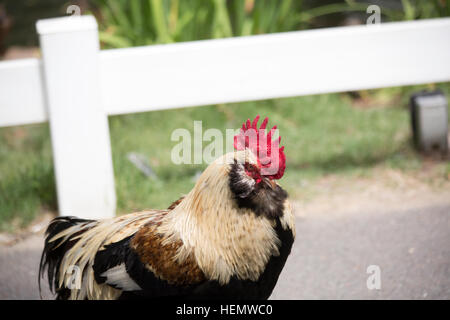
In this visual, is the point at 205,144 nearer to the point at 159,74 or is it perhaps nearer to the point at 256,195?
the point at 159,74

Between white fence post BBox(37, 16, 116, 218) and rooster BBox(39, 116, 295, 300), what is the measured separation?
1.60m

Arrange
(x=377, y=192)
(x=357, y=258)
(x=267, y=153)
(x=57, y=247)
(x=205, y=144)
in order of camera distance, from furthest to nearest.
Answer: (x=205, y=144), (x=377, y=192), (x=357, y=258), (x=57, y=247), (x=267, y=153)

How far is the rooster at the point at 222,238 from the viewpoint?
2621 mm

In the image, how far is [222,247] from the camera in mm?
2668

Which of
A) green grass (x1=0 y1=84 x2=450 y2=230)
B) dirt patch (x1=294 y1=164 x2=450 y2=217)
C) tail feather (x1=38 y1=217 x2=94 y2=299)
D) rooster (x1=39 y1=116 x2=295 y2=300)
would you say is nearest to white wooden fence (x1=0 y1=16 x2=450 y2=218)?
green grass (x1=0 y1=84 x2=450 y2=230)

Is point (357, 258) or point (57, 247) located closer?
point (57, 247)

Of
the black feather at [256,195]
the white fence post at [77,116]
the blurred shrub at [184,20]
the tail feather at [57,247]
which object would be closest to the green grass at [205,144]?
the white fence post at [77,116]

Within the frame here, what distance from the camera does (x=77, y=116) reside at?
422 centimetres

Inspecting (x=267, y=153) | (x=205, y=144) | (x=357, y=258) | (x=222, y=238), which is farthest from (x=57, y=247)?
(x=205, y=144)

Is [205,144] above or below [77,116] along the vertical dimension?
below

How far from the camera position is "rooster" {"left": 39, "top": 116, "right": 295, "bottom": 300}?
2621mm

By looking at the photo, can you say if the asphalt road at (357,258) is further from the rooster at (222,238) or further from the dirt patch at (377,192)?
the rooster at (222,238)

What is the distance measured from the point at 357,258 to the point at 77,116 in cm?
216

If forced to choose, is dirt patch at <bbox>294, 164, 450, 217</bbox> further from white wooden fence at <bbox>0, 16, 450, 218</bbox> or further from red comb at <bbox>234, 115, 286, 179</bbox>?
red comb at <bbox>234, 115, 286, 179</bbox>
